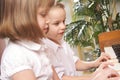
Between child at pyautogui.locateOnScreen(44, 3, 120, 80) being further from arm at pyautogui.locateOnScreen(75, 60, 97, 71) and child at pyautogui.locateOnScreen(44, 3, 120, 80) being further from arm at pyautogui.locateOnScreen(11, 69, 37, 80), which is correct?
arm at pyautogui.locateOnScreen(11, 69, 37, 80)

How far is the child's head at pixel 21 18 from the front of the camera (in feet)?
3.13

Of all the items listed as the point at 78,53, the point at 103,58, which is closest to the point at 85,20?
the point at 78,53

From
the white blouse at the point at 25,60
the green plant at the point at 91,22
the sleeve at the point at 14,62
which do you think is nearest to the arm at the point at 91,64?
the white blouse at the point at 25,60

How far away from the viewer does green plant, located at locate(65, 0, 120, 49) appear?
2693 millimetres

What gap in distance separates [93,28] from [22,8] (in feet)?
6.15

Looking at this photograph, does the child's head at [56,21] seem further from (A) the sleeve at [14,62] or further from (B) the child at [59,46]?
(A) the sleeve at [14,62]

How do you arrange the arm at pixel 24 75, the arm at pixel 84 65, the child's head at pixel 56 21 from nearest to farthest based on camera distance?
1. the arm at pixel 24 75
2. the child's head at pixel 56 21
3. the arm at pixel 84 65

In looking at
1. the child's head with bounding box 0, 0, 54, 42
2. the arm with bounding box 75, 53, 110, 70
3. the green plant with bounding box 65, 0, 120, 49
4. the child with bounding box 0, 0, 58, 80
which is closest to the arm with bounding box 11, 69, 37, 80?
the child with bounding box 0, 0, 58, 80

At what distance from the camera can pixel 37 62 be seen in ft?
3.29

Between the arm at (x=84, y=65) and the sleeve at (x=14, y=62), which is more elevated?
the sleeve at (x=14, y=62)

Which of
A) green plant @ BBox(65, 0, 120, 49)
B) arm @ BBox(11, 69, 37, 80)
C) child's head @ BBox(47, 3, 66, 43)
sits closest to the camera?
arm @ BBox(11, 69, 37, 80)

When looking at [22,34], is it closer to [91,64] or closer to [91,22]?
[91,64]

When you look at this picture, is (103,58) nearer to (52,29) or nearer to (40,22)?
(52,29)

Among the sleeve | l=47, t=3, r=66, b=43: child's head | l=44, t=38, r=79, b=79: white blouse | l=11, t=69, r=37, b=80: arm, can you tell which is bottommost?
l=44, t=38, r=79, b=79: white blouse
